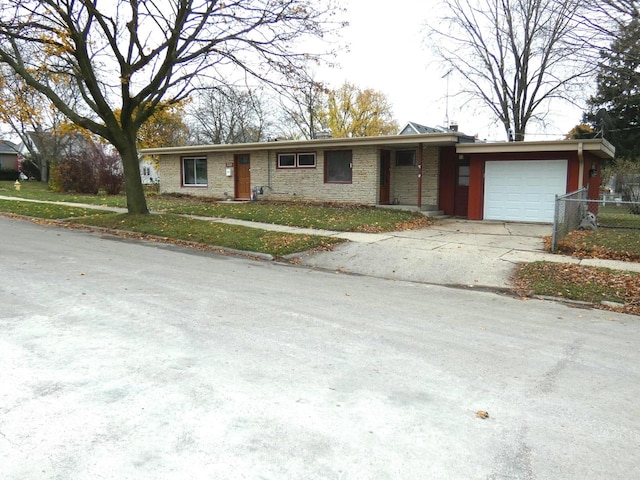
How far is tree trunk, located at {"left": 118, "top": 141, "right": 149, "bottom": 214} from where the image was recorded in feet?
51.9

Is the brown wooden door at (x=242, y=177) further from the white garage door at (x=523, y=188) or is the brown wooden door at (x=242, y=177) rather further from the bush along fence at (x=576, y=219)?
the bush along fence at (x=576, y=219)

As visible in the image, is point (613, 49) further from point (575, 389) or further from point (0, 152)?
point (0, 152)

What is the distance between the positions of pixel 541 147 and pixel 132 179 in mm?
13566

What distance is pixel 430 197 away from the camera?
64.6ft

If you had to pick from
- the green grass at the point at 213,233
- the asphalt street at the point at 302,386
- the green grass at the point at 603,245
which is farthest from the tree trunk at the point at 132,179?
the green grass at the point at 603,245

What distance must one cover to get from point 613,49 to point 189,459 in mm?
13833

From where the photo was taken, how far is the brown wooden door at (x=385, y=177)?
2011 centimetres

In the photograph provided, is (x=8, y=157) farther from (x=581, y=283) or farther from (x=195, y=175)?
(x=581, y=283)

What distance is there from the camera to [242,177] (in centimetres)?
2398

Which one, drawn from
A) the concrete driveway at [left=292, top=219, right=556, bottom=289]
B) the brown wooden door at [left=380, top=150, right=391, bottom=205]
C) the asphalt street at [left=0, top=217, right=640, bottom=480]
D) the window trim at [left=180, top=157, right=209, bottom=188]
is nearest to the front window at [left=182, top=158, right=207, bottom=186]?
the window trim at [left=180, top=157, right=209, bottom=188]

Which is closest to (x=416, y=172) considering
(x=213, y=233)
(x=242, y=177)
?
(x=242, y=177)

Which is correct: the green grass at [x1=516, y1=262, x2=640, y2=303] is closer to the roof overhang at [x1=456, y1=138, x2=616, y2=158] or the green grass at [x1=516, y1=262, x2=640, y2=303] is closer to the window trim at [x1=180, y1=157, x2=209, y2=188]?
the roof overhang at [x1=456, y1=138, x2=616, y2=158]

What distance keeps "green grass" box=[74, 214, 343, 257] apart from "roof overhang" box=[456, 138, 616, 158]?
7.69m

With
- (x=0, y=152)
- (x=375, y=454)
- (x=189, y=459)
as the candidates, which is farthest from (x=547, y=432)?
(x=0, y=152)
